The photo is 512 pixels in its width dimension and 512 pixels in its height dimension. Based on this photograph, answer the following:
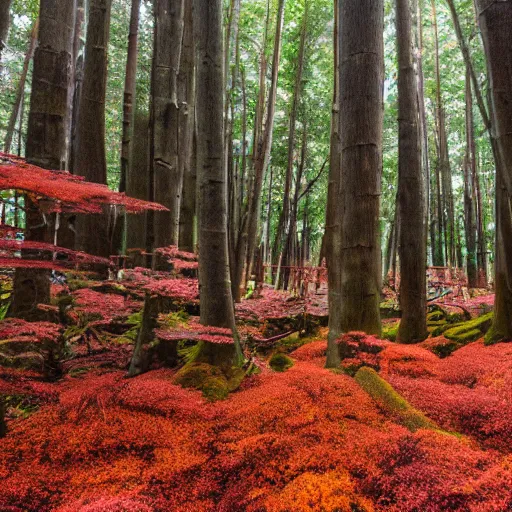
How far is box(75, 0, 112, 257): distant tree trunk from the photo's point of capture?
4.12 metres

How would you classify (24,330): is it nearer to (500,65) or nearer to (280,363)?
(280,363)

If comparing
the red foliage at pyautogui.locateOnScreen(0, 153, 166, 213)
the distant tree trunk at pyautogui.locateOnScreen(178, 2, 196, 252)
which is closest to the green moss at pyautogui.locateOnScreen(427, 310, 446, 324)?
the distant tree trunk at pyautogui.locateOnScreen(178, 2, 196, 252)

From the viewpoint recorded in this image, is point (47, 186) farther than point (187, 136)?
No

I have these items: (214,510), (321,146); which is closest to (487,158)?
(321,146)

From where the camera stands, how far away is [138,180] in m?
5.12

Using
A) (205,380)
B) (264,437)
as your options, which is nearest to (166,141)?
(205,380)

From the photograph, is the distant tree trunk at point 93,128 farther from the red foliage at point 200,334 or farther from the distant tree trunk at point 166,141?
the red foliage at point 200,334

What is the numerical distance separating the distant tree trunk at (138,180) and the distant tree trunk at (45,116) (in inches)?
97.5

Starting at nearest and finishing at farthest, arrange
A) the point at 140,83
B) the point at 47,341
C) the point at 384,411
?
the point at 384,411, the point at 47,341, the point at 140,83

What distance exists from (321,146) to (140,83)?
16.3 feet

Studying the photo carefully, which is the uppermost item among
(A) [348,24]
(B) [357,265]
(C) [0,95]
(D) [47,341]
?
(C) [0,95]

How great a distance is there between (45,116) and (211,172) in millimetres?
1142

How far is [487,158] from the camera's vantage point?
1305 centimetres

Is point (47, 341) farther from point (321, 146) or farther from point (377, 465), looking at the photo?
point (321, 146)
